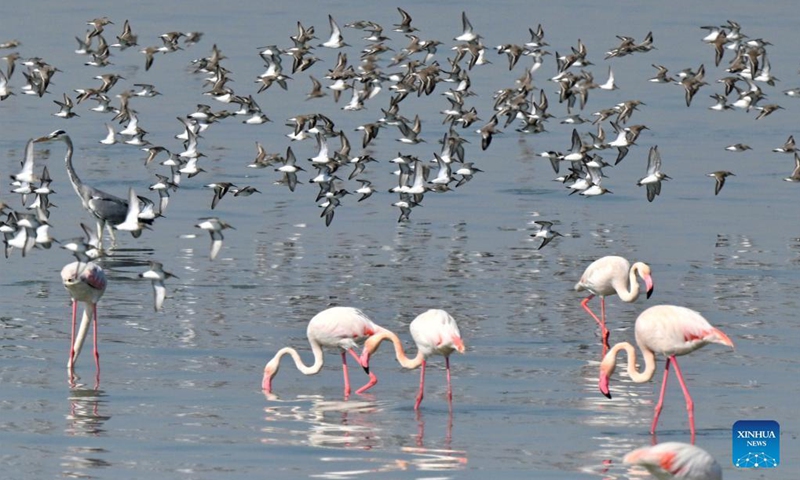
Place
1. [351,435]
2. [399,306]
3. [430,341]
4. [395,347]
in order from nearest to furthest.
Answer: [351,435] < [430,341] < [395,347] < [399,306]

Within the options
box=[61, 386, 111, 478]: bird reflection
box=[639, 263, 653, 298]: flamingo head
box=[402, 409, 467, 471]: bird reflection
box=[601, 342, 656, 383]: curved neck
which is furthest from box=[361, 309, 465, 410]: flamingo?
box=[61, 386, 111, 478]: bird reflection

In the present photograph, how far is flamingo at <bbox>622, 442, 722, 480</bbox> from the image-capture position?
492 inches

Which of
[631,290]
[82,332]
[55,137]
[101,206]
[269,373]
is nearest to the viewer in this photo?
[269,373]

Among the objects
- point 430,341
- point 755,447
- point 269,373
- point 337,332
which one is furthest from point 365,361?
point 755,447

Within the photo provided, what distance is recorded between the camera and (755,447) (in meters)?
15.7

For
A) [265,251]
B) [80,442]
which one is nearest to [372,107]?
[265,251]

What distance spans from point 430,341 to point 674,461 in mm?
6183

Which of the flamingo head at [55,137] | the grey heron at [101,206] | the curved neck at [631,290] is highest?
the flamingo head at [55,137]

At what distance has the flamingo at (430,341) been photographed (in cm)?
1833

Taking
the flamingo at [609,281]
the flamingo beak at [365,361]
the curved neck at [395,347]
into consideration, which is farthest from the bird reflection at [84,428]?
the flamingo at [609,281]

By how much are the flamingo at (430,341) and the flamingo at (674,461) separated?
5.60 metres

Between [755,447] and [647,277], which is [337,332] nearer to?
[647,277]

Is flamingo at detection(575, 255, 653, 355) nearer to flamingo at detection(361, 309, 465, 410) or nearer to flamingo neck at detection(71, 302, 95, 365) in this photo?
flamingo at detection(361, 309, 465, 410)

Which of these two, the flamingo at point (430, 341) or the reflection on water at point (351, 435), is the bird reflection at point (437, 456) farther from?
the flamingo at point (430, 341)
